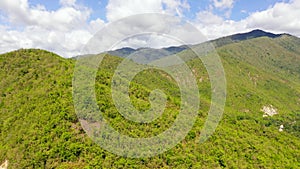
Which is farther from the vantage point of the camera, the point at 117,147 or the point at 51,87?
the point at 51,87

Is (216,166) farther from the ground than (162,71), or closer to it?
closer to it

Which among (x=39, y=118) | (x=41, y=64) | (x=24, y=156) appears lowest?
(x=24, y=156)

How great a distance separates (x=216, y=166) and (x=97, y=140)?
14946 mm

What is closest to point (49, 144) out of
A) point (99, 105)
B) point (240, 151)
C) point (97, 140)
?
point (97, 140)

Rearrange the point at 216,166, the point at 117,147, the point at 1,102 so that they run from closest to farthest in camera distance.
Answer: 1. the point at 117,147
2. the point at 216,166
3. the point at 1,102

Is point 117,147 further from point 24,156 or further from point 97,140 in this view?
point 24,156

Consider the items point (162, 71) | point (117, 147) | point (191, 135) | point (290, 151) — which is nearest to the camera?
point (117, 147)

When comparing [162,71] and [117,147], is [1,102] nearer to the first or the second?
[117,147]

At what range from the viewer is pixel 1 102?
43.0 metres

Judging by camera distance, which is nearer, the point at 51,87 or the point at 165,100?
the point at 51,87

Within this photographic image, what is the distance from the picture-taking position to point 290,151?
152 ft

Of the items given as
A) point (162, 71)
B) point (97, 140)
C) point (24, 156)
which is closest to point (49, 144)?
point (24, 156)

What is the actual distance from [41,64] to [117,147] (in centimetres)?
2522

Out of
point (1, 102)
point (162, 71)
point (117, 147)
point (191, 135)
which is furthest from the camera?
point (162, 71)
